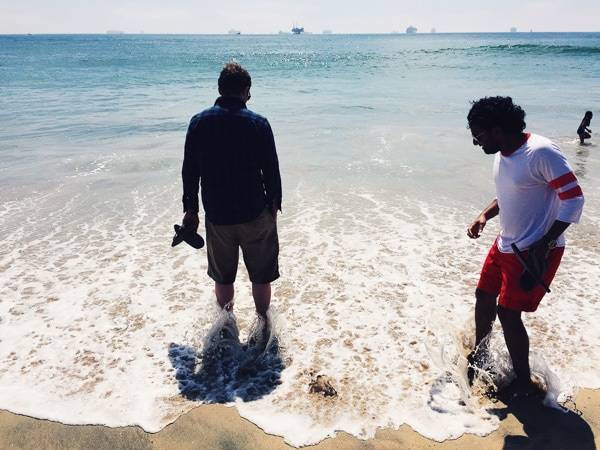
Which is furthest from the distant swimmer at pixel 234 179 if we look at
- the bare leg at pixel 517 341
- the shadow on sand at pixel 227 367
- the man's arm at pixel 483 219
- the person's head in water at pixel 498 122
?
the bare leg at pixel 517 341

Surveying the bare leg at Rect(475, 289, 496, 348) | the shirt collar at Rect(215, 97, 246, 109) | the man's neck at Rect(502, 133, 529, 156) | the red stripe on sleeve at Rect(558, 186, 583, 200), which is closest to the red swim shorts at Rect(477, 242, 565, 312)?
the bare leg at Rect(475, 289, 496, 348)

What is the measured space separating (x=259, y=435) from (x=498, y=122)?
8.66ft

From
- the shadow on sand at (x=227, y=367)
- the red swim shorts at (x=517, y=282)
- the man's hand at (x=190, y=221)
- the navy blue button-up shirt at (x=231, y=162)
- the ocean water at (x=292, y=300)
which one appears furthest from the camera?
the man's hand at (x=190, y=221)

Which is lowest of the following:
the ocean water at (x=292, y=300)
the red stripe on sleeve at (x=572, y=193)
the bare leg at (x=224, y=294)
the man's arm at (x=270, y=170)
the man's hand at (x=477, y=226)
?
the ocean water at (x=292, y=300)

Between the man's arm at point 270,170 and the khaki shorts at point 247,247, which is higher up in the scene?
the man's arm at point 270,170

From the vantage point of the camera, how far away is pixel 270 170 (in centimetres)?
366

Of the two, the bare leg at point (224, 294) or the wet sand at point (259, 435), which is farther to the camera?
the bare leg at point (224, 294)

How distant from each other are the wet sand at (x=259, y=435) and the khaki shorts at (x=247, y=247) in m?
1.15

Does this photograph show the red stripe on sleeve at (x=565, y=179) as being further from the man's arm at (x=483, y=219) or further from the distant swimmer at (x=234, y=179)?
the distant swimmer at (x=234, y=179)

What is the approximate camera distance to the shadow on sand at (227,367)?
12.3 ft

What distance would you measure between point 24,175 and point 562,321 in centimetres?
1026

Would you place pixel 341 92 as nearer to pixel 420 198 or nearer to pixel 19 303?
pixel 420 198

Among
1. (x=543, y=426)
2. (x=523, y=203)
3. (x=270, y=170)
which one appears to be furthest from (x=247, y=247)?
(x=543, y=426)

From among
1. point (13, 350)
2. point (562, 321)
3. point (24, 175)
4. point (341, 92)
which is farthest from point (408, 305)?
point (341, 92)
